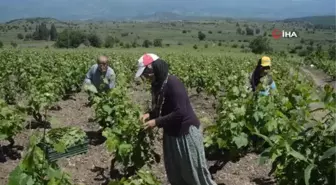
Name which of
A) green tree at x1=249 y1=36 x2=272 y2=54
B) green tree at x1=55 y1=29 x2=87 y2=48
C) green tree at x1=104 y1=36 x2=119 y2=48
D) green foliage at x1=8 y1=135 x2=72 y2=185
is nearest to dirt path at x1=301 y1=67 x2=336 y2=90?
green foliage at x1=8 y1=135 x2=72 y2=185

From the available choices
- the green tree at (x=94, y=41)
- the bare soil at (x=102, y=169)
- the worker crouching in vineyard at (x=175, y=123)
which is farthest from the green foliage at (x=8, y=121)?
the green tree at (x=94, y=41)

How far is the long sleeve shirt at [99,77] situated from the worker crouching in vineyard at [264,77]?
7.87 ft

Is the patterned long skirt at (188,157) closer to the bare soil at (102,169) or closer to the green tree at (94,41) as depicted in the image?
the bare soil at (102,169)

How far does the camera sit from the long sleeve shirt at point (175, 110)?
4715mm

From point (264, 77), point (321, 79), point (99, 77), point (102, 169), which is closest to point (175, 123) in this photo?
point (102, 169)

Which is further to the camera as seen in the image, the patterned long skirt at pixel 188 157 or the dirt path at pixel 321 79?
the dirt path at pixel 321 79

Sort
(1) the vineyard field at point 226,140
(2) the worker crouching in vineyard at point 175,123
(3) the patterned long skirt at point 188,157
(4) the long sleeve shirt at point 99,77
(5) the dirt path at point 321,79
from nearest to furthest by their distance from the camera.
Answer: (1) the vineyard field at point 226,140, (2) the worker crouching in vineyard at point 175,123, (3) the patterned long skirt at point 188,157, (4) the long sleeve shirt at point 99,77, (5) the dirt path at point 321,79

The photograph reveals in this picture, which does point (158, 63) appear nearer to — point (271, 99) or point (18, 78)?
point (271, 99)

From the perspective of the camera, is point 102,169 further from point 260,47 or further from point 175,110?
point 260,47

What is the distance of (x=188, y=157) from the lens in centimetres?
492

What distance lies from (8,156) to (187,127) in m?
3.86

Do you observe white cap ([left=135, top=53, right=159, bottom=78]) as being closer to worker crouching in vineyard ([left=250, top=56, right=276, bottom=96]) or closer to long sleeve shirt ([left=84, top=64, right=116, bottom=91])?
worker crouching in vineyard ([left=250, top=56, right=276, bottom=96])

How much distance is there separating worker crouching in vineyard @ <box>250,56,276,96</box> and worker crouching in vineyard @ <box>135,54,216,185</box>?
7.29 ft

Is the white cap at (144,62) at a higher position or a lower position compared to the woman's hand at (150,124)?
higher
